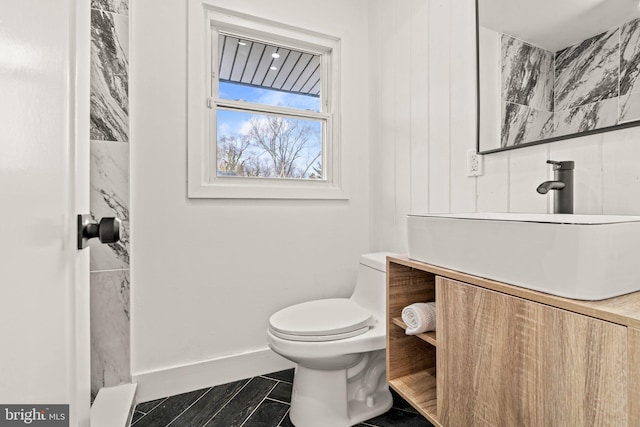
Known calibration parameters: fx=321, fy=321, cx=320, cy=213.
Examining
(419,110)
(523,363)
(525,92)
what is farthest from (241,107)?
(523,363)

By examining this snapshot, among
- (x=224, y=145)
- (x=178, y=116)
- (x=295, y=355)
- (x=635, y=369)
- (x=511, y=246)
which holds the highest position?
(x=178, y=116)

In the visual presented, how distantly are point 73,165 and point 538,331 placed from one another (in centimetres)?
89

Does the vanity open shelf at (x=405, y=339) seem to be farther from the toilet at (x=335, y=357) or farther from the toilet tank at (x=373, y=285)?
the toilet tank at (x=373, y=285)

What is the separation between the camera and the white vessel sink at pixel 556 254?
61cm

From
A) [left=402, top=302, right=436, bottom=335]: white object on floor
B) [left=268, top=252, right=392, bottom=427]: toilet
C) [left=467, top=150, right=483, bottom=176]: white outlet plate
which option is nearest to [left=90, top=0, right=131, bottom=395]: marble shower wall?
[left=268, top=252, right=392, bottom=427]: toilet

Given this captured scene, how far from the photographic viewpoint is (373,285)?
1.63 m

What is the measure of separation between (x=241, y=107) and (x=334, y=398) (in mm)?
1607

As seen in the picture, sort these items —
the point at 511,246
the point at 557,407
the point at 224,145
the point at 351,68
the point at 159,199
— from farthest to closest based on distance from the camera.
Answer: the point at 351,68, the point at 224,145, the point at 159,199, the point at 511,246, the point at 557,407

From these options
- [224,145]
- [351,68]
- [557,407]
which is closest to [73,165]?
[557,407]

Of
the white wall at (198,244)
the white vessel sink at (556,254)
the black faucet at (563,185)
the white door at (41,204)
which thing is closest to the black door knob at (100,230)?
the white door at (41,204)

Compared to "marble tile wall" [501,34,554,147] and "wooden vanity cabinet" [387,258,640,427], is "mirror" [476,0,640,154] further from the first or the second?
"wooden vanity cabinet" [387,258,640,427]

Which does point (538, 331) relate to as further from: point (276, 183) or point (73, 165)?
point (276, 183)

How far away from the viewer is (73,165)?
471 millimetres

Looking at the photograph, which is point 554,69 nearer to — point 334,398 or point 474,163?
point 474,163
